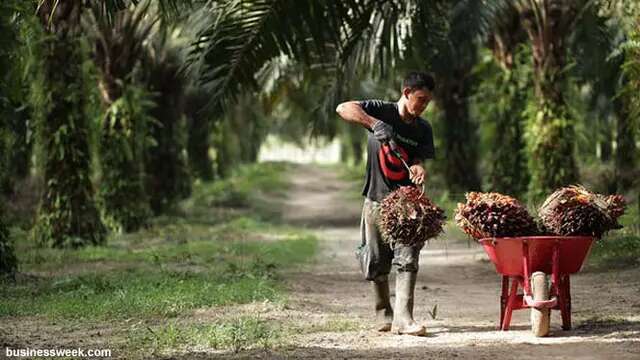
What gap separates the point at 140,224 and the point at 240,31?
1181 centimetres

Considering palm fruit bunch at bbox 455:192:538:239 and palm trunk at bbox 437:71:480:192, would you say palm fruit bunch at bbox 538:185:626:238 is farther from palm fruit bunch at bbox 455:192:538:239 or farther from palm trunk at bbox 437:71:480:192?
palm trunk at bbox 437:71:480:192

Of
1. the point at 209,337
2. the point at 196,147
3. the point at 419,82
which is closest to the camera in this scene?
the point at 209,337

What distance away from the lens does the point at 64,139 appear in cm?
1673

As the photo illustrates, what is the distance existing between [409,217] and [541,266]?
3.36 ft

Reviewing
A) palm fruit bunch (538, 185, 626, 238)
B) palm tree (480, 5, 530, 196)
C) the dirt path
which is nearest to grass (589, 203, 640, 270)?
the dirt path

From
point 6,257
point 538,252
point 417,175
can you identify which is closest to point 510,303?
point 538,252

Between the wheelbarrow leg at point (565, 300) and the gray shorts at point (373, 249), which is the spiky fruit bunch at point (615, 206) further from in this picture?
the gray shorts at point (373, 249)

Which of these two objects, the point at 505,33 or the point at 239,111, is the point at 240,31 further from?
the point at 239,111

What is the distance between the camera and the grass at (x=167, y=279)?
8.54m

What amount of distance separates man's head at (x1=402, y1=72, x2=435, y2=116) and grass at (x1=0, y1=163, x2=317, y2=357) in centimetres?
201

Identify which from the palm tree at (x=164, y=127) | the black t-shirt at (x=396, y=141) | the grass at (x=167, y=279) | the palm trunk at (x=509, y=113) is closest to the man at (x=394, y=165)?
the black t-shirt at (x=396, y=141)

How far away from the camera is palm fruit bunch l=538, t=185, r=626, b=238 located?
8266mm

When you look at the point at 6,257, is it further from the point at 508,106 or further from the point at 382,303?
the point at 508,106

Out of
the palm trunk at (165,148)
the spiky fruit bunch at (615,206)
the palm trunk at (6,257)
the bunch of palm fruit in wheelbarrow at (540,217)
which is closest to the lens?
the bunch of palm fruit in wheelbarrow at (540,217)
